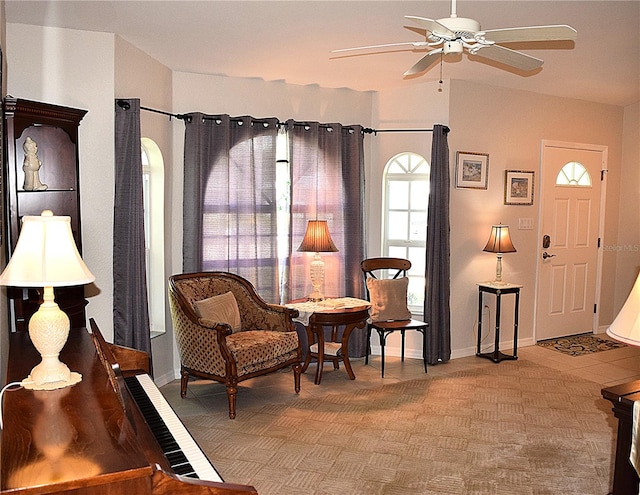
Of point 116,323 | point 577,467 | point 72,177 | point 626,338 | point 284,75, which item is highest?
point 284,75

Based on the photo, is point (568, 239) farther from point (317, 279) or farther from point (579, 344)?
point (317, 279)

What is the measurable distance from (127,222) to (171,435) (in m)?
2.37

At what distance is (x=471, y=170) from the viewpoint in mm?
5598

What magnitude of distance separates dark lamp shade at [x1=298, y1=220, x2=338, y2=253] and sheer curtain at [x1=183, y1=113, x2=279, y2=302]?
38 cm

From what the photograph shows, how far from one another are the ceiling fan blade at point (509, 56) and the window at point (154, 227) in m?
2.89

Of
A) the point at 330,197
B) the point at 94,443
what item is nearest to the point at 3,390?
the point at 94,443

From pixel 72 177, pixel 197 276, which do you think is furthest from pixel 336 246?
pixel 72 177

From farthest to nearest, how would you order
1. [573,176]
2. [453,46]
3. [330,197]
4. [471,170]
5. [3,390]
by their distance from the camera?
[573,176] → [471,170] → [330,197] → [453,46] → [3,390]

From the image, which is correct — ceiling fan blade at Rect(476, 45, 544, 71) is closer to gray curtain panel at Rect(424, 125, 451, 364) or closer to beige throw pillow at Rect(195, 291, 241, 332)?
gray curtain panel at Rect(424, 125, 451, 364)

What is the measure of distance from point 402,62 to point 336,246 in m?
1.78

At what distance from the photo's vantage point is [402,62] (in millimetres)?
4781

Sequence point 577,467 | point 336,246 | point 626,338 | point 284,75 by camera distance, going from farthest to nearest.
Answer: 1. point 336,246
2. point 284,75
3. point 577,467
4. point 626,338

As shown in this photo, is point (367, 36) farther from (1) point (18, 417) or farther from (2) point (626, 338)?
(1) point (18, 417)

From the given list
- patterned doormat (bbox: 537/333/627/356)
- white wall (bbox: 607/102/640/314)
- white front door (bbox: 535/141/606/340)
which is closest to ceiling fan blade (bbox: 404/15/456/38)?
white front door (bbox: 535/141/606/340)
